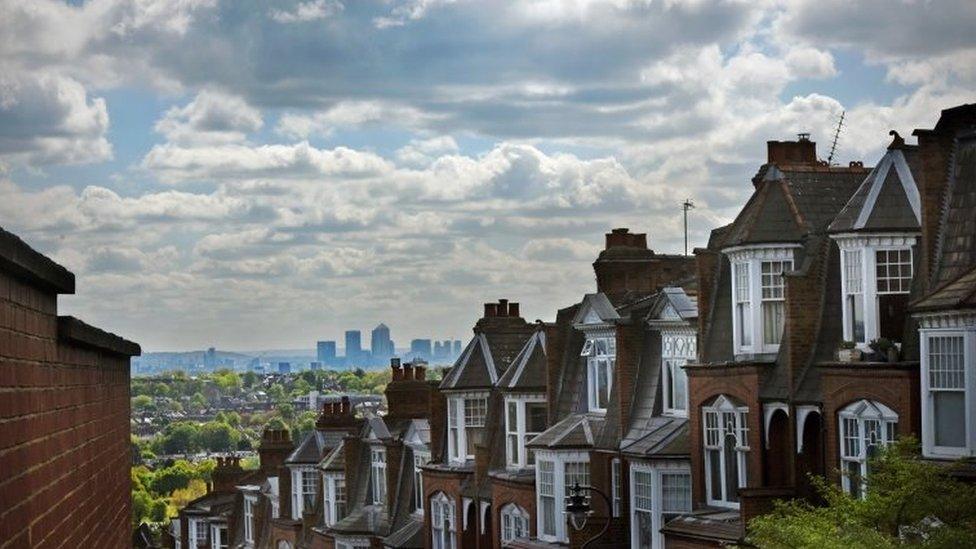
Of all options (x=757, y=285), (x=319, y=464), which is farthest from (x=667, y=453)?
(x=319, y=464)

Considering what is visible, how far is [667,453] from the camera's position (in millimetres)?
39688

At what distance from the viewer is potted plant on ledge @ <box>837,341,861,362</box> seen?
31.7m

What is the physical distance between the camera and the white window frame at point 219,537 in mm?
88125

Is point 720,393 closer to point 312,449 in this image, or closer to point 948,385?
point 948,385

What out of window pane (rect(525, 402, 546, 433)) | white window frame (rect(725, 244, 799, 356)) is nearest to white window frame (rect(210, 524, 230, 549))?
window pane (rect(525, 402, 546, 433))

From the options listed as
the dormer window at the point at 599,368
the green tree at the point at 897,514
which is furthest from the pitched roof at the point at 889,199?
the dormer window at the point at 599,368

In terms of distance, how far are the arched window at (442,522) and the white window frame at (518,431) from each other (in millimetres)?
4809

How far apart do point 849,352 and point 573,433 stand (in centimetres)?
1484

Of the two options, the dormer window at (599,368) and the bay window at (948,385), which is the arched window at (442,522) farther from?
the bay window at (948,385)

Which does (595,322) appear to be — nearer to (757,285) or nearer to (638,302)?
(638,302)

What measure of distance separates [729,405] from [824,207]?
15.5 feet

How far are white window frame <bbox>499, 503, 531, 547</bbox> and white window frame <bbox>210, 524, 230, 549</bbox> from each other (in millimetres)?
40066

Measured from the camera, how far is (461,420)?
5600cm

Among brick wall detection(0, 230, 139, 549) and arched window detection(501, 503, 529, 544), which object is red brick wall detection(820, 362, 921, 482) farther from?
arched window detection(501, 503, 529, 544)
